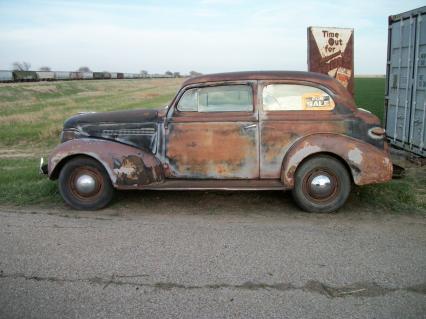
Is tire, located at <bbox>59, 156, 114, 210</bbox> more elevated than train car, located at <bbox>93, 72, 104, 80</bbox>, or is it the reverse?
train car, located at <bbox>93, 72, 104, 80</bbox>

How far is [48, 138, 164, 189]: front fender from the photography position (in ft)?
17.9

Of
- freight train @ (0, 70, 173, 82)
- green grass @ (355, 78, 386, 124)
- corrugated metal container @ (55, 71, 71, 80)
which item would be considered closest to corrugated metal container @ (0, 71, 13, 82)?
freight train @ (0, 70, 173, 82)

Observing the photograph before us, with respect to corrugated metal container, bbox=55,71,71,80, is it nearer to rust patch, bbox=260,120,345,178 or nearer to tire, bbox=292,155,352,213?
rust patch, bbox=260,120,345,178

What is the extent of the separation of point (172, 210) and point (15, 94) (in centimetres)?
3096

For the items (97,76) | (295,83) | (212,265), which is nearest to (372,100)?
(295,83)

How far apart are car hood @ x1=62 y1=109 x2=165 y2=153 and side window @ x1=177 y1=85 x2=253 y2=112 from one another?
0.39m

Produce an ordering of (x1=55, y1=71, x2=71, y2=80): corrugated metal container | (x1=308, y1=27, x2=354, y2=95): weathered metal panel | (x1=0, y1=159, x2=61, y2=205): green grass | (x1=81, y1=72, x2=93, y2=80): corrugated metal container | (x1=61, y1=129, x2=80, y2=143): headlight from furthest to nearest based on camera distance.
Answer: (x1=81, y1=72, x2=93, y2=80): corrugated metal container, (x1=55, y1=71, x2=71, y2=80): corrugated metal container, (x1=308, y1=27, x2=354, y2=95): weathered metal panel, (x1=0, y1=159, x2=61, y2=205): green grass, (x1=61, y1=129, x2=80, y2=143): headlight

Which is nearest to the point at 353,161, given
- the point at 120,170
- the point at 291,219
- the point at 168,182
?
the point at 291,219

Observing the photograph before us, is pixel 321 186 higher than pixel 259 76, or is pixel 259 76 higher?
pixel 259 76

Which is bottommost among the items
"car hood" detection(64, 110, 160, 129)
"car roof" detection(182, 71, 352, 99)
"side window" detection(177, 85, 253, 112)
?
"car hood" detection(64, 110, 160, 129)

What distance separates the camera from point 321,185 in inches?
209

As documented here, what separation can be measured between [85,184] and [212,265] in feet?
8.20

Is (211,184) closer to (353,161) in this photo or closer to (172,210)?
(172,210)

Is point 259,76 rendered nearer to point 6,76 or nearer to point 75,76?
point 6,76
